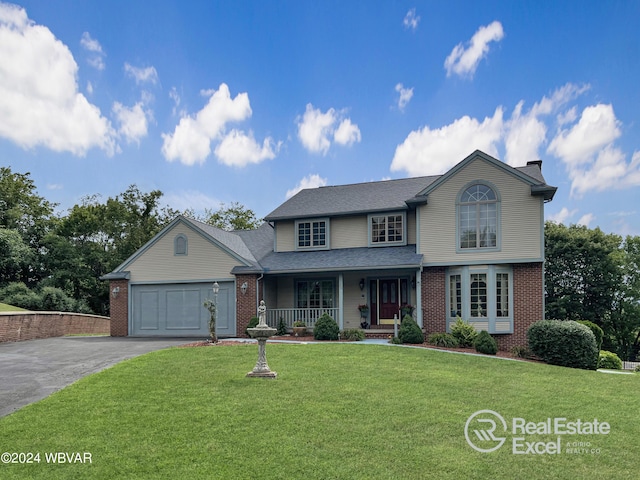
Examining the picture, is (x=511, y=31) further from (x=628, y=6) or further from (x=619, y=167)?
(x=619, y=167)

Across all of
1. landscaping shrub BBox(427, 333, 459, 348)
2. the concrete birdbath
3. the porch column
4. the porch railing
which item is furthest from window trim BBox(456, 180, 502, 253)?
the concrete birdbath

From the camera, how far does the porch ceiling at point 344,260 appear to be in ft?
64.3

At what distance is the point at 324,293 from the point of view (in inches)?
876

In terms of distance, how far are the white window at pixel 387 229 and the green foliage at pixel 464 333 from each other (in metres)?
5.09

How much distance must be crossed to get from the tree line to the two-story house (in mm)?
13343

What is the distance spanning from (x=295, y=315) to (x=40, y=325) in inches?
467

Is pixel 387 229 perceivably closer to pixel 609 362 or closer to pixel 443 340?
pixel 443 340

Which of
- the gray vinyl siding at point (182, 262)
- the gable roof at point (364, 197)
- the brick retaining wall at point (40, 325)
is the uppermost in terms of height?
the gable roof at point (364, 197)

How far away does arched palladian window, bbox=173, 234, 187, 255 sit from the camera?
73.0ft

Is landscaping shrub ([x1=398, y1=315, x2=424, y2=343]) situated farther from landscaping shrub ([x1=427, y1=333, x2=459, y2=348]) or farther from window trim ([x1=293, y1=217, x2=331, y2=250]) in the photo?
window trim ([x1=293, y1=217, x2=331, y2=250])

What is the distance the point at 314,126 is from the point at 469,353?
42.4ft

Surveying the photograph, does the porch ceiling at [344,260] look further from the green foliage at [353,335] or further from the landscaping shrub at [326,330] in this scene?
the green foliage at [353,335]

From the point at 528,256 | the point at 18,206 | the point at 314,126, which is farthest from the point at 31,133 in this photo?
the point at 528,256

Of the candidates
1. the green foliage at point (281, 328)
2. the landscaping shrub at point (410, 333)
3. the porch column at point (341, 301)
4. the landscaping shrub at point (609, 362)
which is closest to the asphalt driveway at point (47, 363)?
the green foliage at point (281, 328)
